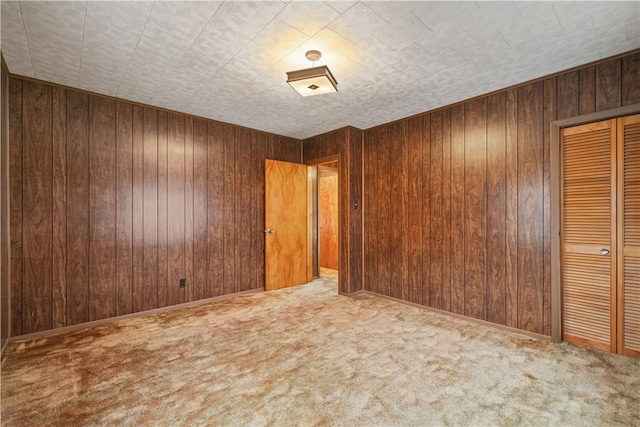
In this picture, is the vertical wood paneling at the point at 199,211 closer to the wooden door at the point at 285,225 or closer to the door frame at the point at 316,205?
the wooden door at the point at 285,225

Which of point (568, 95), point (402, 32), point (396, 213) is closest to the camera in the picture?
point (402, 32)

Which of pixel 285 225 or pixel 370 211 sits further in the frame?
pixel 285 225

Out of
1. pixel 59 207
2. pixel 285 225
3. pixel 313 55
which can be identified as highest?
pixel 313 55

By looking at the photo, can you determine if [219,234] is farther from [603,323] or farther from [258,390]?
[603,323]

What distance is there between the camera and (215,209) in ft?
14.4

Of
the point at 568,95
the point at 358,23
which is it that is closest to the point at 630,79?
the point at 568,95

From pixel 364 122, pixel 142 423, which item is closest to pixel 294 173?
pixel 364 122

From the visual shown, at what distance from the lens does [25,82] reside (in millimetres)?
3027

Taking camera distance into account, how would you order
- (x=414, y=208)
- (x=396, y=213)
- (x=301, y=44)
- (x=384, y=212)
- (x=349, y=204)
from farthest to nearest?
(x=349, y=204), (x=384, y=212), (x=396, y=213), (x=414, y=208), (x=301, y=44)

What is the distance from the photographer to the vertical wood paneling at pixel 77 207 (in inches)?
128

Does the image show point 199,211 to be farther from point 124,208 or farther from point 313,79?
point 313,79

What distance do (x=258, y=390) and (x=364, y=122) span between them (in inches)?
148

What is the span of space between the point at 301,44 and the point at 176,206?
2.78 meters

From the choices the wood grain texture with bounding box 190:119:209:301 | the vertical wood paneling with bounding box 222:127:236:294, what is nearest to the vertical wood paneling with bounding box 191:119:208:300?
the wood grain texture with bounding box 190:119:209:301
